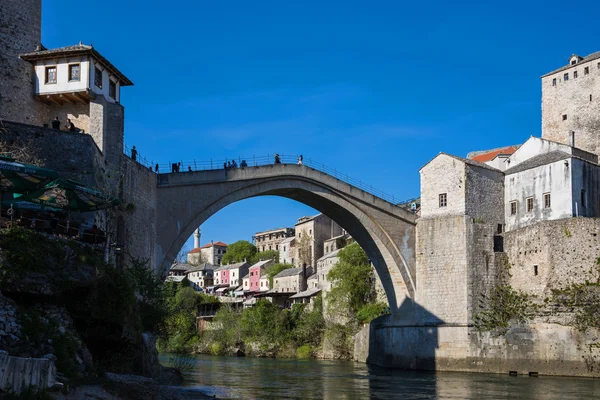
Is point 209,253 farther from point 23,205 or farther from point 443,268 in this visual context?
point 23,205

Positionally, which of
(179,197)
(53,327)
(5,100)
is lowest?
(53,327)

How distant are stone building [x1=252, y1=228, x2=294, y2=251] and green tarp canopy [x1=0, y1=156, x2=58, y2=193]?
9368cm

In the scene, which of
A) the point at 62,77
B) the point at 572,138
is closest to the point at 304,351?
the point at 572,138

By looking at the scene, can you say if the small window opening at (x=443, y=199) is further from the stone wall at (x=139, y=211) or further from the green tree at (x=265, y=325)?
the green tree at (x=265, y=325)

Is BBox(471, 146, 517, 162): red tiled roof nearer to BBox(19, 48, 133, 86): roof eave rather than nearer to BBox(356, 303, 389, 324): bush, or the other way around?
BBox(356, 303, 389, 324): bush

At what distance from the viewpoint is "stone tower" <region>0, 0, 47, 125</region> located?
27.0 m

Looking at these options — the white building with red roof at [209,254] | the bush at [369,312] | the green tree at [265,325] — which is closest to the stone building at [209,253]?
the white building with red roof at [209,254]

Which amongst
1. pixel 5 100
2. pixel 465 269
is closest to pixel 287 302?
pixel 465 269

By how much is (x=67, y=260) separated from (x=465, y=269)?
23400mm

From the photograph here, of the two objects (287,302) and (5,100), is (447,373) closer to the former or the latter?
(5,100)

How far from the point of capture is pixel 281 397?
24.1 meters

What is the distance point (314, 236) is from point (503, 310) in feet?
176

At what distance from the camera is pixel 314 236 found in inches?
3494

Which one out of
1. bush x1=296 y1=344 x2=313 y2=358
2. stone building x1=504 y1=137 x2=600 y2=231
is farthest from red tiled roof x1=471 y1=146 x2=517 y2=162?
bush x1=296 y1=344 x2=313 y2=358
